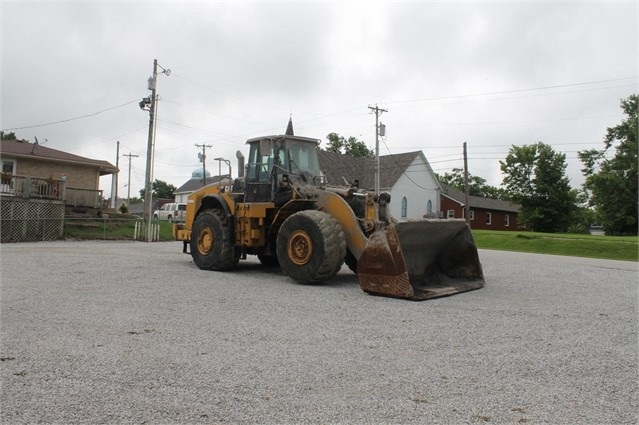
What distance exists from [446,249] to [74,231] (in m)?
19.6

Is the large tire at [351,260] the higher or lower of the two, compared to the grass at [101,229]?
lower

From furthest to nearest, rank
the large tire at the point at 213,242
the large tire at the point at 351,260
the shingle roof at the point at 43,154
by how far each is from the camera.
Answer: the shingle roof at the point at 43,154 < the large tire at the point at 213,242 < the large tire at the point at 351,260

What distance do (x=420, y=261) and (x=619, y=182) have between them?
156ft

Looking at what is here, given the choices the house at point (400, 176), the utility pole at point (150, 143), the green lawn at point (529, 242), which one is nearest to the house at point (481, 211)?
the house at point (400, 176)

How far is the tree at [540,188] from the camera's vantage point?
53.6m

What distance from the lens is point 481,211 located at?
198 ft

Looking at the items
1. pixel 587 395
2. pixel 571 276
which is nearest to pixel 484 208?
pixel 571 276

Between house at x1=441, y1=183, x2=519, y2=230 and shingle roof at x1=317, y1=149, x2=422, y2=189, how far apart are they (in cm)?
1131

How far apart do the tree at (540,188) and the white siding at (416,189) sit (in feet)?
39.8

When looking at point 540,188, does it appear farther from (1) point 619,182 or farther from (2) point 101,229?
(2) point 101,229

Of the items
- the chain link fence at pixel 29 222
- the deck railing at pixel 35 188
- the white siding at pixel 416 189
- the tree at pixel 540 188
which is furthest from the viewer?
the tree at pixel 540 188

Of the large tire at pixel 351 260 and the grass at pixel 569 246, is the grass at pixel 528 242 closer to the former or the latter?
the grass at pixel 569 246

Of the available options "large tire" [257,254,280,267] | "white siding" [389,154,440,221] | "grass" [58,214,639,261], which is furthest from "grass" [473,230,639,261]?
"large tire" [257,254,280,267]

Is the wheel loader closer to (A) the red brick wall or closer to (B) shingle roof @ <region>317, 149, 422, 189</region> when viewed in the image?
(B) shingle roof @ <region>317, 149, 422, 189</region>
